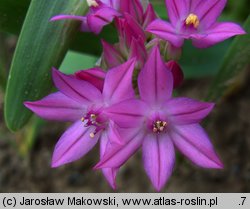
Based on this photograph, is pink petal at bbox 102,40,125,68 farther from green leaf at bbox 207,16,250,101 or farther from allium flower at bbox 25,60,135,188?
green leaf at bbox 207,16,250,101

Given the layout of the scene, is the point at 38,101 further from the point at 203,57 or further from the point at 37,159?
the point at 37,159

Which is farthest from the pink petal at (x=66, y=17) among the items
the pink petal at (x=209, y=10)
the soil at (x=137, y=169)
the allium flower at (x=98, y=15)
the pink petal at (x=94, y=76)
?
the soil at (x=137, y=169)

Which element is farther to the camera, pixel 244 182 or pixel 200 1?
pixel 244 182

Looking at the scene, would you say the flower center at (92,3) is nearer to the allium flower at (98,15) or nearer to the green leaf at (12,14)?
the allium flower at (98,15)

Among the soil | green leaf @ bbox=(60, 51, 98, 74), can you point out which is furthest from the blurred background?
green leaf @ bbox=(60, 51, 98, 74)

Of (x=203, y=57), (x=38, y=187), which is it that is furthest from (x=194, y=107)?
(x=38, y=187)

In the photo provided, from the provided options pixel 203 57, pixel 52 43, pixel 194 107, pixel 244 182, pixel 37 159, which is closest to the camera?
pixel 194 107
